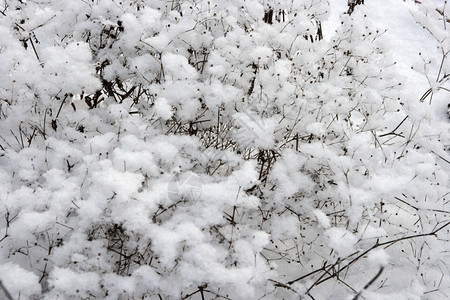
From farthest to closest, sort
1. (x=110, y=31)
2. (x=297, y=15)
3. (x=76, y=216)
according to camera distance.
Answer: (x=297, y=15)
(x=110, y=31)
(x=76, y=216)

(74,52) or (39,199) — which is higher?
(74,52)

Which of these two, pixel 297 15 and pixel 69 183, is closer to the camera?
pixel 69 183

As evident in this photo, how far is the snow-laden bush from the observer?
198 cm

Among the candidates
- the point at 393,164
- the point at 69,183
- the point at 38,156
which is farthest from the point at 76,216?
the point at 393,164

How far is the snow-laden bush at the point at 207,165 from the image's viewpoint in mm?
1977

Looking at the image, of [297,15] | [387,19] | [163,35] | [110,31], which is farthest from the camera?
[387,19]

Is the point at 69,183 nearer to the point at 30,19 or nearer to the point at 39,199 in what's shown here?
the point at 39,199

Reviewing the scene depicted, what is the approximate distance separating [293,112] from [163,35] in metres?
1.04

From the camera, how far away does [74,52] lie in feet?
7.80

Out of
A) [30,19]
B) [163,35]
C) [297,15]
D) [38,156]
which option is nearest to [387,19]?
[297,15]

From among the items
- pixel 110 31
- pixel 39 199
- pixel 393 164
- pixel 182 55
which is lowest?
pixel 393 164

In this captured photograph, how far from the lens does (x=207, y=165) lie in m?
2.55

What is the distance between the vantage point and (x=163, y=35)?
8.21 ft

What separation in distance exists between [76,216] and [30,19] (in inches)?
63.9
